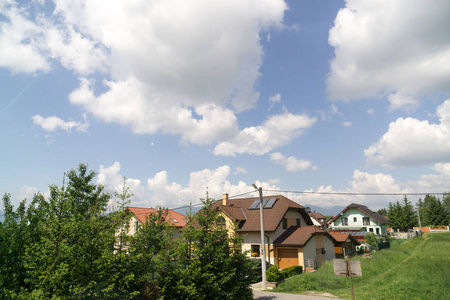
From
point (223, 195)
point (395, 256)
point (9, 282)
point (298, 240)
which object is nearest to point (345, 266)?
point (9, 282)

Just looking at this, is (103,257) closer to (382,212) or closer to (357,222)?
(357,222)

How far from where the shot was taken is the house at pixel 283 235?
2867cm

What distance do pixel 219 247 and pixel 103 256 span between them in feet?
18.9

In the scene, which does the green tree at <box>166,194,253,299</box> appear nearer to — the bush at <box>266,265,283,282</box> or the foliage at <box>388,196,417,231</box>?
the bush at <box>266,265,283,282</box>

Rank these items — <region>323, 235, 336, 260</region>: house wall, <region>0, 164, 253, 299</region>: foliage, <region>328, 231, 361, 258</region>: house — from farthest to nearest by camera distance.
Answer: <region>328, 231, 361, 258</region>: house → <region>323, 235, 336, 260</region>: house wall → <region>0, 164, 253, 299</region>: foliage

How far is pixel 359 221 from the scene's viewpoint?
6366 centimetres

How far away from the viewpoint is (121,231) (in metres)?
9.62

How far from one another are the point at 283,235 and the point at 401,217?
5687 centimetres

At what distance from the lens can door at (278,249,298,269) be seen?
28.7m

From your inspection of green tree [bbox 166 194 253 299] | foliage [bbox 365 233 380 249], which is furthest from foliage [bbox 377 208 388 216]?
green tree [bbox 166 194 253 299]

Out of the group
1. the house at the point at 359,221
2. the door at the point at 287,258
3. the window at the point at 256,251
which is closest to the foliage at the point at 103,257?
the door at the point at 287,258

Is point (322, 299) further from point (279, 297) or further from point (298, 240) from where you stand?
point (298, 240)

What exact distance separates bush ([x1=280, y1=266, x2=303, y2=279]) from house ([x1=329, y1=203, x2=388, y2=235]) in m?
41.1

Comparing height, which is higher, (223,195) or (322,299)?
(223,195)
